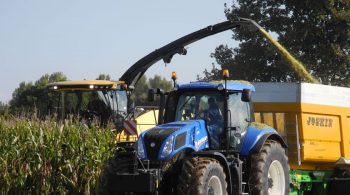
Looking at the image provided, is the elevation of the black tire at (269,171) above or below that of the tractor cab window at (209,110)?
below

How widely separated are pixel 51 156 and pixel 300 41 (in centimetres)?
1942

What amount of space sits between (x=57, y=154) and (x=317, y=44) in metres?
19.8

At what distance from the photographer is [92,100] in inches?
701

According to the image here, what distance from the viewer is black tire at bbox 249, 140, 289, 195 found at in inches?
448

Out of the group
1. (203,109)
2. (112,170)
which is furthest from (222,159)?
(112,170)

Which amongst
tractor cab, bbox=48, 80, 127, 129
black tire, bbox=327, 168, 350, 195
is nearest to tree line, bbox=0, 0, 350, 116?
tractor cab, bbox=48, 80, 127, 129

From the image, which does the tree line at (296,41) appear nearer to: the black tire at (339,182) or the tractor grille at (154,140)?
the black tire at (339,182)

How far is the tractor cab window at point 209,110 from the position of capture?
11141 millimetres

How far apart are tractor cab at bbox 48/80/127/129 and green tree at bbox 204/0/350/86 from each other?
43.4 feet

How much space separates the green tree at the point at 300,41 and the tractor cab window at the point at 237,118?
1803cm

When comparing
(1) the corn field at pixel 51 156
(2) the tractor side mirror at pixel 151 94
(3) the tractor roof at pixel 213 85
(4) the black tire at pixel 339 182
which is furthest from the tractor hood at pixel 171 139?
(4) the black tire at pixel 339 182

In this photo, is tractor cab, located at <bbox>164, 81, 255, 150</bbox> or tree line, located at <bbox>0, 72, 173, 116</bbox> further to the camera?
tree line, located at <bbox>0, 72, 173, 116</bbox>

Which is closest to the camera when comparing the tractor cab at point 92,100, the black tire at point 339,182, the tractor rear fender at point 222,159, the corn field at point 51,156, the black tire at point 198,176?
the black tire at point 198,176

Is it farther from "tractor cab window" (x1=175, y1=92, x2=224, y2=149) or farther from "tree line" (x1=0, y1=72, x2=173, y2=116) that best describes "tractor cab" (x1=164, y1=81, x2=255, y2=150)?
"tree line" (x1=0, y1=72, x2=173, y2=116)
